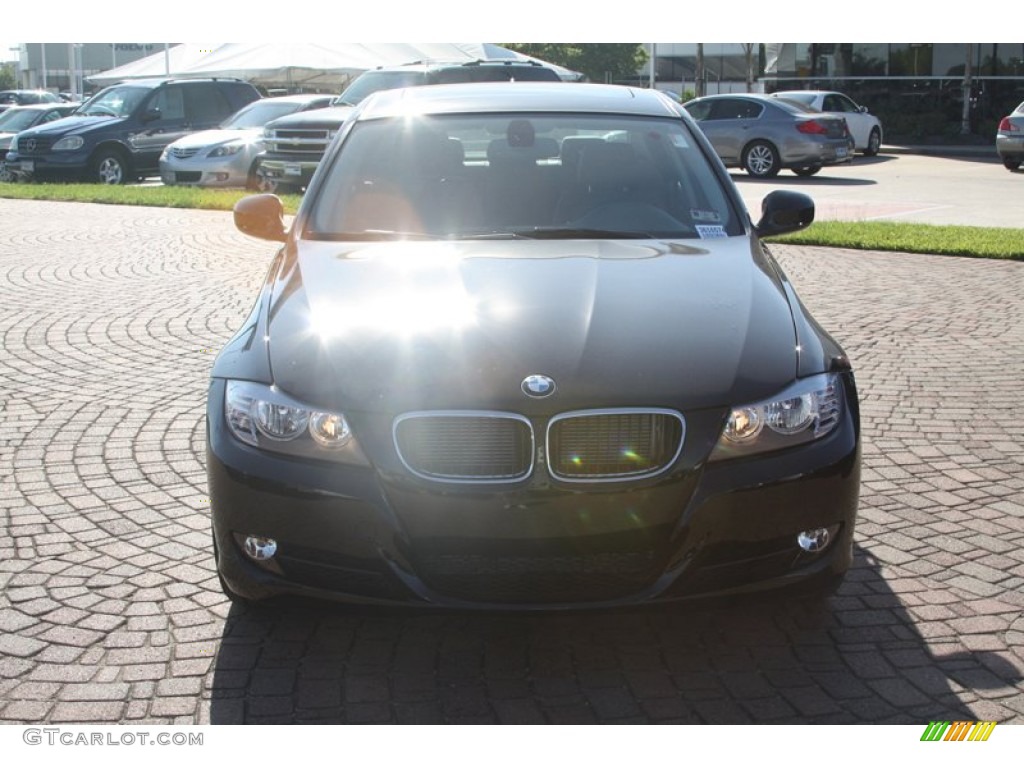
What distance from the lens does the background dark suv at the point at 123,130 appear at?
2214 cm

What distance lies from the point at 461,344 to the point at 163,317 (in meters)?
5.85

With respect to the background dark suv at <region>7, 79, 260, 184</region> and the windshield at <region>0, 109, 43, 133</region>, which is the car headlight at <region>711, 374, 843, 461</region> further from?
the windshield at <region>0, 109, 43, 133</region>

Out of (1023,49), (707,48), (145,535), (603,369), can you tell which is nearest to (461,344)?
(603,369)

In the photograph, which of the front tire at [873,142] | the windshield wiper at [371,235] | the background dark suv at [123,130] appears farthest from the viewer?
the front tire at [873,142]

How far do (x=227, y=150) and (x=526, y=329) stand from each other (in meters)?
17.6

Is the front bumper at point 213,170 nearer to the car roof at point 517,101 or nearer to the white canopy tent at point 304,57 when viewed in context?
the car roof at point 517,101

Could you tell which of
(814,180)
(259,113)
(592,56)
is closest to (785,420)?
(259,113)

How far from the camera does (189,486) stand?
5.34 meters

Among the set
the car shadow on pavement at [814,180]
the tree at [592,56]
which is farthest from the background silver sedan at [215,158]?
the tree at [592,56]

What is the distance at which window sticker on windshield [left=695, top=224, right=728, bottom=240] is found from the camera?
4883 mm

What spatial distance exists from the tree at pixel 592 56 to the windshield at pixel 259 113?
45.0 metres

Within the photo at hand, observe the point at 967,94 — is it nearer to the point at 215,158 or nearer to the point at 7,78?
the point at 215,158

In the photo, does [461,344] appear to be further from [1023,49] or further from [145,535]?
[1023,49]

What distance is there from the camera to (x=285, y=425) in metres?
3.59
